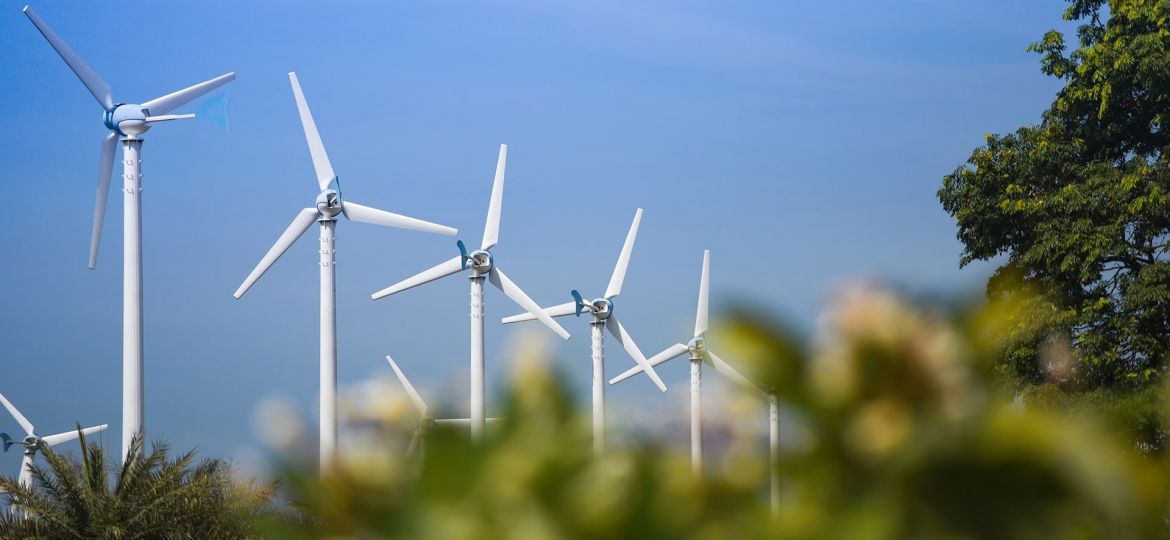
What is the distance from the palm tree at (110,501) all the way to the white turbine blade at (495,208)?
18.9 meters

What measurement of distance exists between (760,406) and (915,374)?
265 mm

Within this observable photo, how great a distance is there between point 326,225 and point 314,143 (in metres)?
2.81

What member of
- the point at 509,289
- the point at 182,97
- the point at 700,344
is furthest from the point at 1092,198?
the point at 700,344

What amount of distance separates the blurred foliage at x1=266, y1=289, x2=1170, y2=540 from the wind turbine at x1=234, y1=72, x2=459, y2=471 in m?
26.9

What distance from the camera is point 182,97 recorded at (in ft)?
102

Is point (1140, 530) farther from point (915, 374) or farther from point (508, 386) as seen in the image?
point (508, 386)

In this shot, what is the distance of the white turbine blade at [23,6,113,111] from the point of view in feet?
100

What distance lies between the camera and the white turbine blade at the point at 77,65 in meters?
30.5

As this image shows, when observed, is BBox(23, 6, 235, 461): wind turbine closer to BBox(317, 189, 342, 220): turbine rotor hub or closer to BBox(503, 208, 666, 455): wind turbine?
BBox(317, 189, 342, 220): turbine rotor hub

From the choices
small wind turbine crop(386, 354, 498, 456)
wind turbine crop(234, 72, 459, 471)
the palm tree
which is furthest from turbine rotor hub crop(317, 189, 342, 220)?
small wind turbine crop(386, 354, 498, 456)

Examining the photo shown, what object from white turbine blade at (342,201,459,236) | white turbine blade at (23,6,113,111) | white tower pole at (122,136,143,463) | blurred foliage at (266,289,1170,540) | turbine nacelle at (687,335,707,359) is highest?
white turbine blade at (23,6,113,111)

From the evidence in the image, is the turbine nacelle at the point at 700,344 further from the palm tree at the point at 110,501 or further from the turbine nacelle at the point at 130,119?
the turbine nacelle at the point at 130,119

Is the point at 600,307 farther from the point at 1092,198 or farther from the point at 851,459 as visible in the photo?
the point at 851,459

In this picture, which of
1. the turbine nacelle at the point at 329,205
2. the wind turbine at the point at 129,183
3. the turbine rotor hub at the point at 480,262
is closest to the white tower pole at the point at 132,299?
the wind turbine at the point at 129,183
